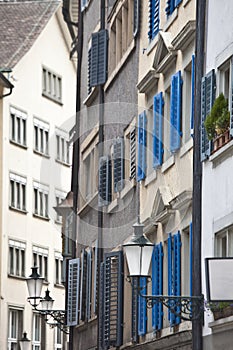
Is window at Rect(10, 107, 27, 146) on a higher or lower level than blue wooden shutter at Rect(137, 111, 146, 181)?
higher

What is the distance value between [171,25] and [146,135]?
2597mm

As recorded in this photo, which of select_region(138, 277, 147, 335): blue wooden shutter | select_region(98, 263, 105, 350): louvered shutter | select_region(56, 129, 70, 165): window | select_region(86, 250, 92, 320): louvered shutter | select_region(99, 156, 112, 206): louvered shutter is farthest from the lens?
select_region(56, 129, 70, 165): window

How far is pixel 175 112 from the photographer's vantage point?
72.6 feet

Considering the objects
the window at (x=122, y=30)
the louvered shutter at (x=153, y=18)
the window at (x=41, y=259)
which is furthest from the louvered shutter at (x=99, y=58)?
the window at (x=41, y=259)

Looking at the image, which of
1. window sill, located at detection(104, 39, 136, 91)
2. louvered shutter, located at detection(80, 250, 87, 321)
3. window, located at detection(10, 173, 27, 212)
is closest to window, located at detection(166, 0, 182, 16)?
window sill, located at detection(104, 39, 136, 91)

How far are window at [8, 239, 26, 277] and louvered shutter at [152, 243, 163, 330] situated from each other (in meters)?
31.5

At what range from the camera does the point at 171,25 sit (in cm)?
2319

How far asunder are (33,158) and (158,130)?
3458cm

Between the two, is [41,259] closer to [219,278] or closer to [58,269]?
[58,269]

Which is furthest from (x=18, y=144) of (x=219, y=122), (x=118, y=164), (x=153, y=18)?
(x=219, y=122)

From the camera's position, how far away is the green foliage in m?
18.3

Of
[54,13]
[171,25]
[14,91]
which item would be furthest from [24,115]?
[171,25]

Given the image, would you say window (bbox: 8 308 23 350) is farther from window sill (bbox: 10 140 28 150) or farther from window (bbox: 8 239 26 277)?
window sill (bbox: 10 140 28 150)

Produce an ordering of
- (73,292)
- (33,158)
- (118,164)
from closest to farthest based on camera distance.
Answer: (118,164), (73,292), (33,158)
